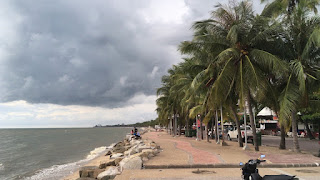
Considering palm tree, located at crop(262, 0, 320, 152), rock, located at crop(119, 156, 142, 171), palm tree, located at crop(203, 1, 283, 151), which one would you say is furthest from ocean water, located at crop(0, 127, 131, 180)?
palm tree, located at crop(262, 0, 320, 152)

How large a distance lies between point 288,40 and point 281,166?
8.35 metres

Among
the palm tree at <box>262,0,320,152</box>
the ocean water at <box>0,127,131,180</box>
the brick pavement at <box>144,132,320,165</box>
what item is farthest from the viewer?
the ocean water at <box>0,127,131,180</box>

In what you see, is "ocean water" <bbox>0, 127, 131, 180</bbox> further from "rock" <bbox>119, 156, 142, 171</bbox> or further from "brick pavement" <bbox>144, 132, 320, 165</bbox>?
"brick pavement" <bbox>144, 132, 320, 165</bbox>

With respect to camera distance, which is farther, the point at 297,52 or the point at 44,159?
the point at 44,159

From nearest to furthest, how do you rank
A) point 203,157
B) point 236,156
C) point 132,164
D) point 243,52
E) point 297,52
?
point 132,164 < point 203,157 < point 236,156 < point 297,52 < point 243,52

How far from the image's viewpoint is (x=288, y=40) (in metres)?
15.4

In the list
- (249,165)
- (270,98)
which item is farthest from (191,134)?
(249,165)

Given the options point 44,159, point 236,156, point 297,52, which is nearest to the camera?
point 236,156

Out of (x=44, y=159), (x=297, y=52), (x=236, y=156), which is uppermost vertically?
(x=297, y=52)

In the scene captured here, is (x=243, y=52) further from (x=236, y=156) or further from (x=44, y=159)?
(x=44, y=159)

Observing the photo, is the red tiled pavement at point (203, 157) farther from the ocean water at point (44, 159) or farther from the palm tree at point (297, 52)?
the ocean water at point (44, 159)

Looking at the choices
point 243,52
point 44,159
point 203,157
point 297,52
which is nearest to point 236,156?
point 203,157

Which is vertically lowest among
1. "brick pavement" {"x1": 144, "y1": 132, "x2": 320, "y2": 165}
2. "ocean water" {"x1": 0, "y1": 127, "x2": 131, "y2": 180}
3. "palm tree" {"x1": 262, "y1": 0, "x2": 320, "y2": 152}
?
"ocean water" {"x1": 0, "y1": 127, "x2": 131, "y2": 180}

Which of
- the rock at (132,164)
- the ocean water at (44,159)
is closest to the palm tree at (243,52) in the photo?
the rock at (132,164)
